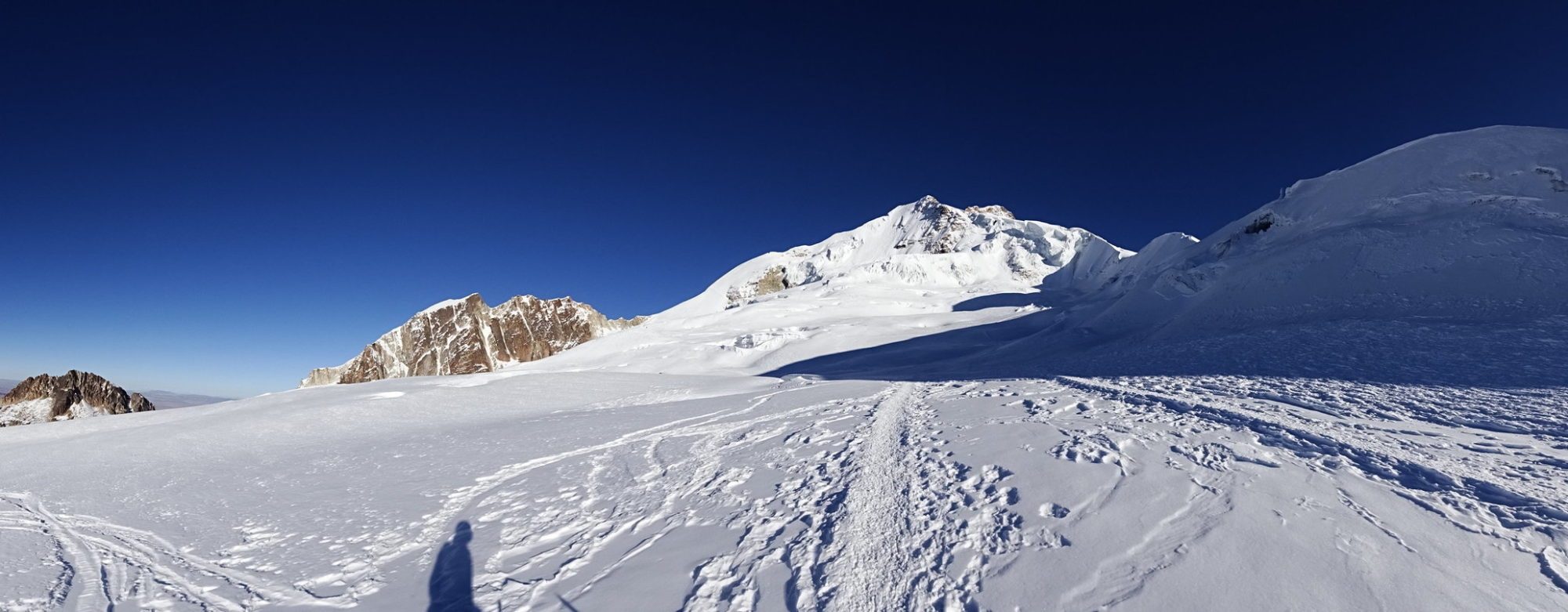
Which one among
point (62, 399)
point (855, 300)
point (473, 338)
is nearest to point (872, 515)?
point (855, 300)

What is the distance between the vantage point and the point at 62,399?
55000 mm

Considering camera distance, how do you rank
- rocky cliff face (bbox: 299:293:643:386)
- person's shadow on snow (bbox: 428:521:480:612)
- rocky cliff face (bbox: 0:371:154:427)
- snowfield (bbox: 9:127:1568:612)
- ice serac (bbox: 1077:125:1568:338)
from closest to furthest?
snowfield (bbox: 9:127:1568:612) → person's shadow on snow (bbox: 428:521:480:612) → ice serac (bbox: 1077:125:1568:338) → rocky cliff face (bbox: 0:371:154:427) → rocky cliff face (bbox: 299:293:643:386)

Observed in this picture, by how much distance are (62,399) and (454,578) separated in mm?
81841

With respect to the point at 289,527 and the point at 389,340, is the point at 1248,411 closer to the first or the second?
the point at 289,527

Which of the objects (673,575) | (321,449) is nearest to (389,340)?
(321,449)

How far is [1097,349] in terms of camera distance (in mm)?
23391

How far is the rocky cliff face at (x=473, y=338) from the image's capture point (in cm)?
12888

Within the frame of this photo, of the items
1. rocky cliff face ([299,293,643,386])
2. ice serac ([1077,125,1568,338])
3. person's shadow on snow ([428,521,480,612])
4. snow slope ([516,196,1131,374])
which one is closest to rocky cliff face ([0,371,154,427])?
snow slope ([516,196,1131,374])

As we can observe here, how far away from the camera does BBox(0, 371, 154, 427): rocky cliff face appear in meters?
53.3

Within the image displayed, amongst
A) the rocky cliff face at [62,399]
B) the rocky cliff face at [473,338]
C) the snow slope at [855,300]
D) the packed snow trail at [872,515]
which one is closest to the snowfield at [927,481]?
the packed snow trail at [872,515]

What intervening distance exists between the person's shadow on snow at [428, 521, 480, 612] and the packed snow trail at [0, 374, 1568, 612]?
12 cm

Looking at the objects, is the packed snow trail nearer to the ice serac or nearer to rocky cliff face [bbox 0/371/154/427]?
the ice serac

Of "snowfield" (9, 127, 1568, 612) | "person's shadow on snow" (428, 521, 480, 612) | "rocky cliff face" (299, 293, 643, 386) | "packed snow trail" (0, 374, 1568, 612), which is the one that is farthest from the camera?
"rocky cliff face" (299, 293, 643, 386)

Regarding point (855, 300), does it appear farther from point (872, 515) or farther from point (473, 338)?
point (473, 338)
